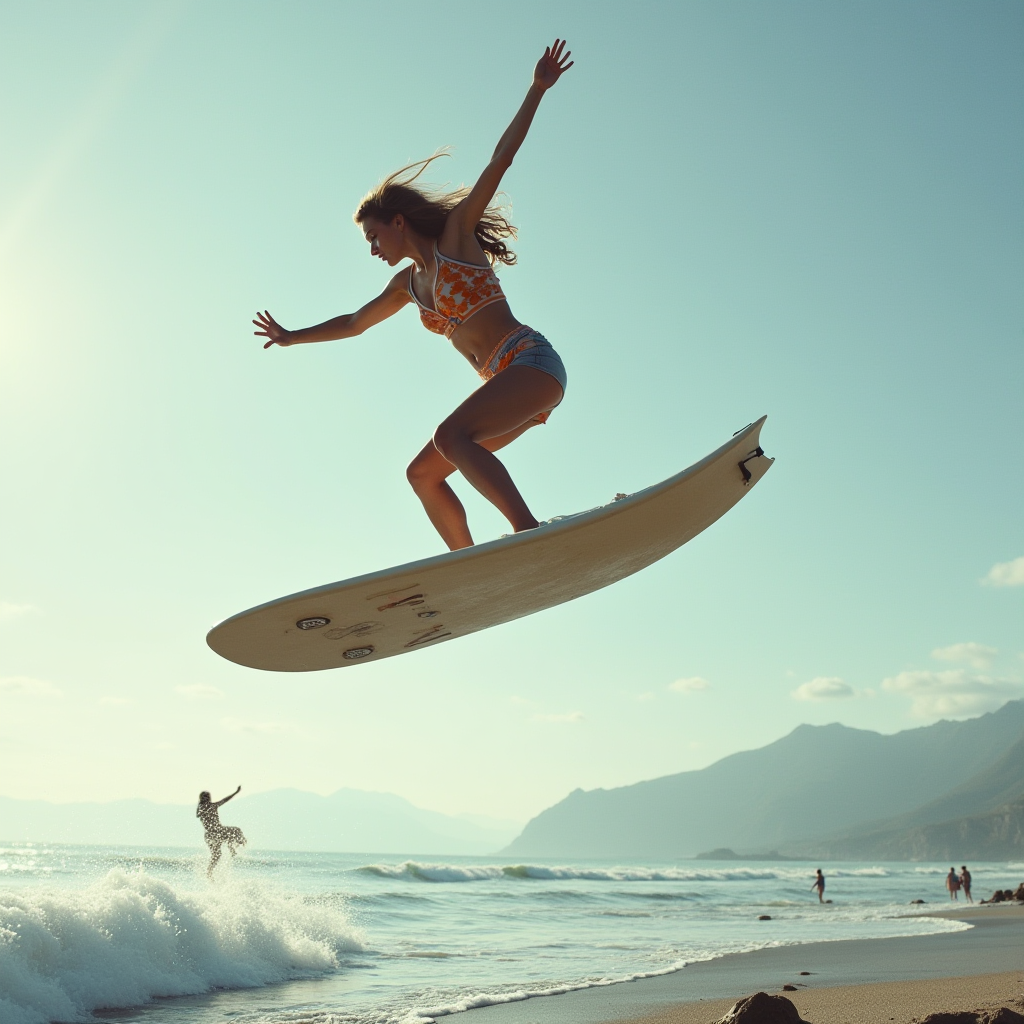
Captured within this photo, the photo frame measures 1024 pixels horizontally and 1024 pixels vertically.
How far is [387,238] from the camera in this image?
120 inches

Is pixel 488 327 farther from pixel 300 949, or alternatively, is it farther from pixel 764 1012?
pixel 300 949

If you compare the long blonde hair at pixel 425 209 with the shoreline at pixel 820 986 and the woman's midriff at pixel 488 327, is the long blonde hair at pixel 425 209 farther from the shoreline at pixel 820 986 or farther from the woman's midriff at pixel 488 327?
the shoreline at pixel 820 986

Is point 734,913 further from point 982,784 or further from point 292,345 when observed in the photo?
point 982,784

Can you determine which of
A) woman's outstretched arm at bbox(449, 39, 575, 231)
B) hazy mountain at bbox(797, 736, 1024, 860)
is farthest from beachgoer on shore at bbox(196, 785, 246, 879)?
hazy mountain at bbox(797, 736, 1024, 860)

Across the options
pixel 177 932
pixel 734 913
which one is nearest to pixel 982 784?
pixel 734 913

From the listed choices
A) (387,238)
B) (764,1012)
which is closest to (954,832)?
(764,1012)

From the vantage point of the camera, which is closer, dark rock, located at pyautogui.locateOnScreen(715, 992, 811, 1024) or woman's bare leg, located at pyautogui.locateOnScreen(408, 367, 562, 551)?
woman's bare leg, located at pyautogui.locateOnScreen(408, 367, 562, 551)

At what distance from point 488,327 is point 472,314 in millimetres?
68

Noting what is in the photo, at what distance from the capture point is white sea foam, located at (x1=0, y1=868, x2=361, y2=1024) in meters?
6.49

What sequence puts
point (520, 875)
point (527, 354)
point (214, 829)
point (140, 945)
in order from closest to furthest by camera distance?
point (527, 354)
point (140, 945)
point (214, 829)
point (520, 875)

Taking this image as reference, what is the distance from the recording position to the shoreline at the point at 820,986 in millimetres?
5758

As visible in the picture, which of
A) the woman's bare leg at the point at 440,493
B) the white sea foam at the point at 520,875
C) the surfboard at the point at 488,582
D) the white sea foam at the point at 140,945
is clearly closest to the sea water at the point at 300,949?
the white sea foam at the point at 140,945

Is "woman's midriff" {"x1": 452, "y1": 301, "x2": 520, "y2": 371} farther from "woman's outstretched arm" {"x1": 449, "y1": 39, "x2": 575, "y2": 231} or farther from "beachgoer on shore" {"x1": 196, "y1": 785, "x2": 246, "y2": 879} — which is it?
"beachgoer on shore" {"x1": 196, "y1": 785, "x2": 246, "y2": 879}

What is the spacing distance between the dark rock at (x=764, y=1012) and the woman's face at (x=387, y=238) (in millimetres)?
3500
